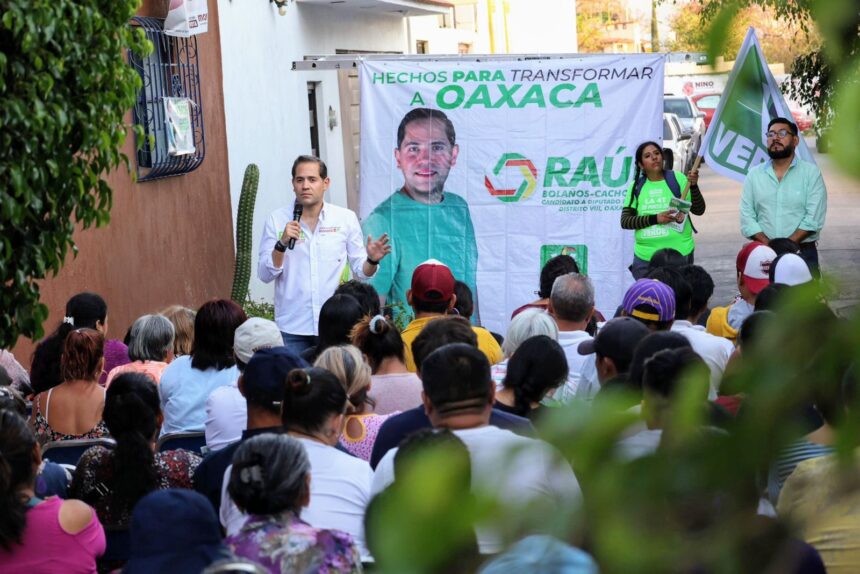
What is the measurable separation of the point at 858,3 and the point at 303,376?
3.38m

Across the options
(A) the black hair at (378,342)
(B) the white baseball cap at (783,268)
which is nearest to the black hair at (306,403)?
(A) the black hair at (378,342)

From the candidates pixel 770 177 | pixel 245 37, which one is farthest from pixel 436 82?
pixel 245 37

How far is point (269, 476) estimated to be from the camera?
359 centimetres

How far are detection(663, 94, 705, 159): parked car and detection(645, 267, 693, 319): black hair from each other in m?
24.5

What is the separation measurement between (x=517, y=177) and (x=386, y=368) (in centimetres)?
468

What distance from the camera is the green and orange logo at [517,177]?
10.0 meters

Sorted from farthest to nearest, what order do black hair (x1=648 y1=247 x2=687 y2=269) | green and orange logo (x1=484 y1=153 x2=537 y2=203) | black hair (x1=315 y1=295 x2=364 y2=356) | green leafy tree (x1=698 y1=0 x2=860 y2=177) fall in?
green and orange logo (x1=484 y1=153 x2=537 y2=203)
black hair (x1=648 y1=247 x2=687 y2=269)
black hair (x1=315 y1=295 x2=364 y2=356)
green leafy tree (x1=698 y1=0 x2=860 y2=177)

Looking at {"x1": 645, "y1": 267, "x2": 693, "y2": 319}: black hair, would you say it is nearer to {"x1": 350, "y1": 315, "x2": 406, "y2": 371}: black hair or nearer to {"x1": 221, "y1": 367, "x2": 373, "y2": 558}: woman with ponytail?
{"x1": 350, "y1": 315, "x2": 406, "y2": 371}: black hair

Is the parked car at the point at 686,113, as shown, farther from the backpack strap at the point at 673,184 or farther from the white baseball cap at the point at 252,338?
the white baseball cap at the point at 252,338

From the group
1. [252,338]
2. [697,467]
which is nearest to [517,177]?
[252,338]

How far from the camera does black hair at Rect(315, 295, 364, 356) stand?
20.5ft

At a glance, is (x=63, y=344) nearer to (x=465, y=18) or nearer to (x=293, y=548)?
(x=293, y=548)

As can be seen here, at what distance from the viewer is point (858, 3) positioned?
965 millimetres

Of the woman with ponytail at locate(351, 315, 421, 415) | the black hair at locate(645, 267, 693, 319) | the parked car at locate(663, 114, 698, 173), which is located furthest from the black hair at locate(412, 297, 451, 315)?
the parked car at locate(663, 114, 698, 173)
